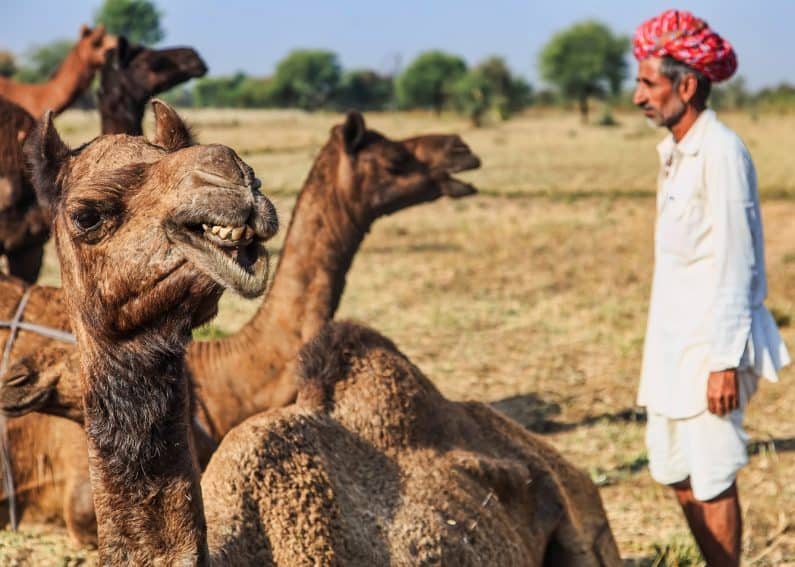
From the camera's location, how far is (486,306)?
11422 millimetres

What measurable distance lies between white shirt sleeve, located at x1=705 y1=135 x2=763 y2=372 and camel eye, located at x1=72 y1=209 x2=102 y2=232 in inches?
108

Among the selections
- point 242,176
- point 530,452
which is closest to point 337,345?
point 530,452

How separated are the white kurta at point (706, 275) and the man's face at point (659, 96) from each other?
11 centimetres

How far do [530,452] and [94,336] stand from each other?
2.05 metres

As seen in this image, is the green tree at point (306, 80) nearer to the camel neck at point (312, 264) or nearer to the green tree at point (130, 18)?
the green tree at point (130, 18)

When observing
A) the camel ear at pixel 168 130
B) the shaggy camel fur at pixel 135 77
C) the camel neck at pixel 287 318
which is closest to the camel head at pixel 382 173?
the camel neck at pixel 287 318

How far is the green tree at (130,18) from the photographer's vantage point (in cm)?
10656

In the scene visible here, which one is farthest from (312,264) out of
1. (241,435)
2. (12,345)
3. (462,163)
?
(241,435)

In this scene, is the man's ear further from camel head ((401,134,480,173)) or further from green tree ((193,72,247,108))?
green tree ((193,72,247,108))

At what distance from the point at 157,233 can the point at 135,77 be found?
653 centimetres

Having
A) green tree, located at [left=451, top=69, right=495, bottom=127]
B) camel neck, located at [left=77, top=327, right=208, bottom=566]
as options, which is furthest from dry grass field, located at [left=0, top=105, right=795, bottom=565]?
green tree, located at [left=451, top=69, right=495, bottom=127]

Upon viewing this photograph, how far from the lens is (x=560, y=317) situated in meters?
10.9

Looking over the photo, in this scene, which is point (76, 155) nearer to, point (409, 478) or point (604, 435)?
point (409, 478)

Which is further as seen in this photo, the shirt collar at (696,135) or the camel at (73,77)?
the camel at (73,77)
